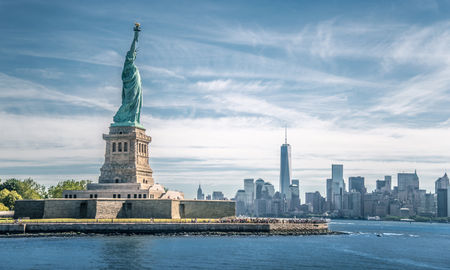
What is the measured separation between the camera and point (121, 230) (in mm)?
88688

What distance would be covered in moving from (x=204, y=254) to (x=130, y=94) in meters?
51.4

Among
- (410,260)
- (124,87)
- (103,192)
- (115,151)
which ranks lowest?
(410,260)

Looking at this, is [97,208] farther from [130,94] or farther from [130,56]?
[130,56]

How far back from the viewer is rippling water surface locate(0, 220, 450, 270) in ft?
198

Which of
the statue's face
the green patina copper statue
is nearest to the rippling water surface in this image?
the green patina copper statue

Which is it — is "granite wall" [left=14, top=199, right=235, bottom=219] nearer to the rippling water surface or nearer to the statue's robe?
the rippling water surface

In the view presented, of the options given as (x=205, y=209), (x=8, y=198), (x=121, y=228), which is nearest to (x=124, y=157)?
(x=205, y=209)

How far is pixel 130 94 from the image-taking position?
4382 inches

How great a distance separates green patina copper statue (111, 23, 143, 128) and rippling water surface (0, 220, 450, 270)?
31.9 m

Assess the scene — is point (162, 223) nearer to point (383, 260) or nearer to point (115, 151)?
point (115, 151)

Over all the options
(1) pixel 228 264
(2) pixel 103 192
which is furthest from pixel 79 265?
(2) pixel 103 192

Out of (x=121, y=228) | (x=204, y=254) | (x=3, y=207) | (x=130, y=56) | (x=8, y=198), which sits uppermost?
(x=130, y=56)

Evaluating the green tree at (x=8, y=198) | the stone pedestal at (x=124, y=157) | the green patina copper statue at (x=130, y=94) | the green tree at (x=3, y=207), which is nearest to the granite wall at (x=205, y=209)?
the stone pedestal at (x=124, y=157)

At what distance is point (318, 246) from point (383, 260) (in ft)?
42.5
